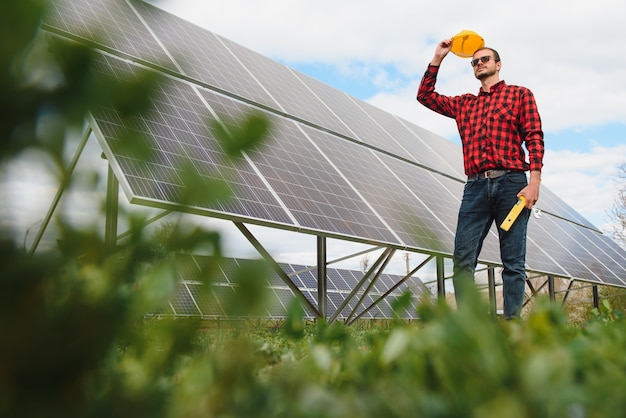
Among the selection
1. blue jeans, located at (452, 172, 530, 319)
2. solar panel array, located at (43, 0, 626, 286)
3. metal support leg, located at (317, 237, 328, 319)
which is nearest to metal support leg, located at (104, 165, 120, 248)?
solar panel array, located at (43, 0, 626, 286)

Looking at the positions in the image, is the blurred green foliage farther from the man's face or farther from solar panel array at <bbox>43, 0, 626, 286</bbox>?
the man's face

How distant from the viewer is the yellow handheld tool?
14.4 feet

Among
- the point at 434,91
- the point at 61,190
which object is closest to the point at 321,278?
→ the point at 434,91

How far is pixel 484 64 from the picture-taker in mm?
4977

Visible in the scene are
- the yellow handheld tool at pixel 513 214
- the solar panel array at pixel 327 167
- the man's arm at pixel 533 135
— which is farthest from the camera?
the solar panel array at pixel 327 167

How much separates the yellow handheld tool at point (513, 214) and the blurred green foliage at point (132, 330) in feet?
11.7

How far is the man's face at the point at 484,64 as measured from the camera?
4977 millimetres

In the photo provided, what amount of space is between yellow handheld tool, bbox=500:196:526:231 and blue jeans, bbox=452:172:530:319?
0.35ft

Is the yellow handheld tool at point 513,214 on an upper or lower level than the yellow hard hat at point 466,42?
lower

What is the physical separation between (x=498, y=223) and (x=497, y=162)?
0.44 metres

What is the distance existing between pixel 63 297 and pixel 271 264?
24 centimetres

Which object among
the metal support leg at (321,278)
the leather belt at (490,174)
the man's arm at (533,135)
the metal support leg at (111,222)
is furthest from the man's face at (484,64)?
the metal support leg at (111,222)

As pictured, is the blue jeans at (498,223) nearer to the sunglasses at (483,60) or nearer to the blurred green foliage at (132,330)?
the sunglasses at (483,60)

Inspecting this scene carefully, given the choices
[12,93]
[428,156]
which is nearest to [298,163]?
[428,156]
